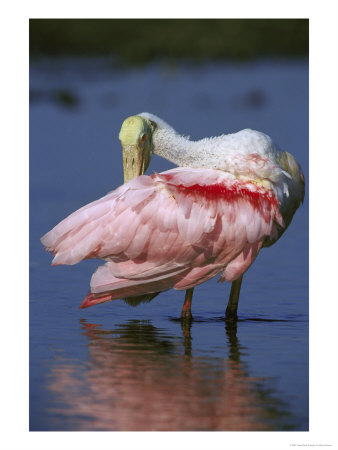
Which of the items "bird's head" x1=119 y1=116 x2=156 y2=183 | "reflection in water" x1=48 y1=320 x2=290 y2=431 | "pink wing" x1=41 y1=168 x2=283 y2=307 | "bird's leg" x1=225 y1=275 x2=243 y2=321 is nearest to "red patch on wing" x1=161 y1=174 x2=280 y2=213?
"pink wing" x1=41 y1=168 x2=283 y2=307

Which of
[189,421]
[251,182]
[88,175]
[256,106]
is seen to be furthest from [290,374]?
[256,106]

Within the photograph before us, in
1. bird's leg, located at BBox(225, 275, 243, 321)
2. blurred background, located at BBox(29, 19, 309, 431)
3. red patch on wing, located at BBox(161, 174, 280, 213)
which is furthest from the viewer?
bird's leg, located at BBox(225, 275, 243, 321)

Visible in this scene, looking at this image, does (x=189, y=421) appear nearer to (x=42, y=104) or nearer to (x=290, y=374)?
(x=290, y=374)

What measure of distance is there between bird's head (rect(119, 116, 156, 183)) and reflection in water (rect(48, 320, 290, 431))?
1.46 m

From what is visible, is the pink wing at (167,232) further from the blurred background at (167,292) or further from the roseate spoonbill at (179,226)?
the blurred background at (167,292)

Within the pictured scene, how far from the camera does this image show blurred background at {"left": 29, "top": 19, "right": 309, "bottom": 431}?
684cm

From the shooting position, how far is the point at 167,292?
10.1 meters

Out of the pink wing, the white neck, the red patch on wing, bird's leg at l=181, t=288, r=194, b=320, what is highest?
the white neck

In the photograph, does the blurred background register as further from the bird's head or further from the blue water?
the bird's head

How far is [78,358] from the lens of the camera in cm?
782

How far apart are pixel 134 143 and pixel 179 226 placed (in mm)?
909

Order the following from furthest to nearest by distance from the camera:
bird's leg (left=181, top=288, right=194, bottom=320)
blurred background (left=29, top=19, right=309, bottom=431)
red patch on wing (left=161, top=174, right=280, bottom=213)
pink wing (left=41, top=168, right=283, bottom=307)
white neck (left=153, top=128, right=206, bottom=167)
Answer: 1. white neck (left=153, top=128, right=206, bottom=167)
2. bird's leg (left=181, top=288, right=194, bottom=320)
3. red patch on wing (left=161, top=174, right=280, bottom=213)
4. pink wing (left=41, top=168, right=283, bottom=307)
5. blurred background (left=29, top=19, right=309, bottom=431)

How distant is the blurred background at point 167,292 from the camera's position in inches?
269
